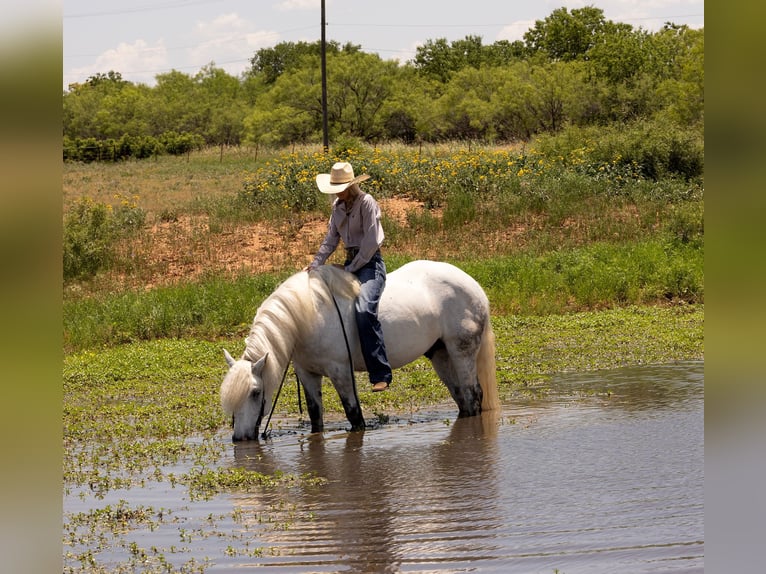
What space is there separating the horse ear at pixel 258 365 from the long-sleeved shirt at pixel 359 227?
1206 mm

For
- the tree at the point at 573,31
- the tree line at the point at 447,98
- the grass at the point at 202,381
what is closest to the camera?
the grass at the point at 202,381

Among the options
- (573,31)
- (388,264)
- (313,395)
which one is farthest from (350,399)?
(573,31)

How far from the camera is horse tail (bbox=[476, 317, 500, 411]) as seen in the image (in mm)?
9273

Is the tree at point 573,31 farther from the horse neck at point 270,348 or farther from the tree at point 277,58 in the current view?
the horse neck at point 270,348

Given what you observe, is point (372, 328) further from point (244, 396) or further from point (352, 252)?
point (244, 396)

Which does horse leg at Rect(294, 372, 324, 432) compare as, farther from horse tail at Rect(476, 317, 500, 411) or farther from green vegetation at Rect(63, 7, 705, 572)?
horse tail at Rect(476, 317, 500, 411)

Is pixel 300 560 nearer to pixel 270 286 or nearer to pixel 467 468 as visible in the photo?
pixel 467 468

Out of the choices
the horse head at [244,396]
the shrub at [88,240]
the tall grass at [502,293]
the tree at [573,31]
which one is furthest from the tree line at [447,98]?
the horse head at [244,396]

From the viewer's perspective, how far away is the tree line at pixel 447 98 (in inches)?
1769

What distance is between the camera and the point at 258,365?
26.1ft

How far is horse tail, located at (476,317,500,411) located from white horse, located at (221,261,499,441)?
1 cm
